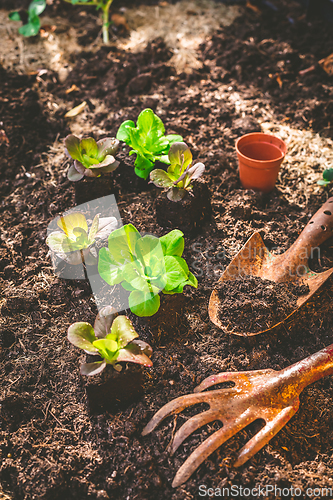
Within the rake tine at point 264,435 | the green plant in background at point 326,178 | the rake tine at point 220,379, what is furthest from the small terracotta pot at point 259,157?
the rake tine at point 264,435

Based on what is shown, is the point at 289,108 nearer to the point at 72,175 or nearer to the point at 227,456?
the point at 72,175

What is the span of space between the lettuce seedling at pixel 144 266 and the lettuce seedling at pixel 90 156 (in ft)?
1.76

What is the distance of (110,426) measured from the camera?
142cm

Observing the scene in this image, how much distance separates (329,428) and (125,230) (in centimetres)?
115

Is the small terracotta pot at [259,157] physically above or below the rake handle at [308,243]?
above

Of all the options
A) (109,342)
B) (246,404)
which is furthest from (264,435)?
(109,342)

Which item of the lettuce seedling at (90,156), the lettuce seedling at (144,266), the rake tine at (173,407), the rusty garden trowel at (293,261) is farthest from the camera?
the lettuce seedling at (90,156)

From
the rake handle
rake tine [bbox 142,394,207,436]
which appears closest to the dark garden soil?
rake tine [bbox 142,394,207,436]

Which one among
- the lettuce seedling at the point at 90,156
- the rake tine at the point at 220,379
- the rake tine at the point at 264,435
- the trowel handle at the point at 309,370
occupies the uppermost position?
the lettuce seedling at the point at 90,156

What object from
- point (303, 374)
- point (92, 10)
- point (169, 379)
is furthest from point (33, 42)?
point (303, 374)

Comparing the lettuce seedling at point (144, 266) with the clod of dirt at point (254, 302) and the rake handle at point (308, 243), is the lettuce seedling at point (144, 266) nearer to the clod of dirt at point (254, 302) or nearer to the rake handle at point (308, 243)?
the clod of dirt at point (254, 302)

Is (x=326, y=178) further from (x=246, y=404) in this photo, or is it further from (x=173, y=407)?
(x=173, y=407)

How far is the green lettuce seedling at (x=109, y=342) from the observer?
133 centimetres

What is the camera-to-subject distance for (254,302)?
1647 mm
